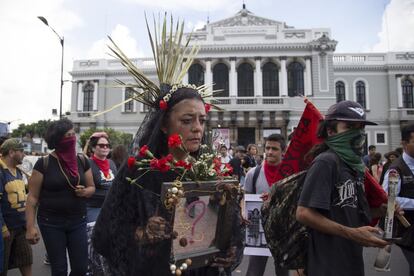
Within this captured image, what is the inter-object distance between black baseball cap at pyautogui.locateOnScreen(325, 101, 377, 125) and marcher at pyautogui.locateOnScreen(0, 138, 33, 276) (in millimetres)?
3979

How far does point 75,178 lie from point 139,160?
2148mm

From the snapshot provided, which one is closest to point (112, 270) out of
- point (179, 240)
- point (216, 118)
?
point (179, 240)

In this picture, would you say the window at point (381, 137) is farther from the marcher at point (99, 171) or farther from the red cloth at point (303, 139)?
the red cloth at point (303, 139)

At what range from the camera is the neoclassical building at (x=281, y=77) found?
3366 cm

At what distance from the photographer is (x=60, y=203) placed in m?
3.60

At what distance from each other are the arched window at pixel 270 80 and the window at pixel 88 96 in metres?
19.0

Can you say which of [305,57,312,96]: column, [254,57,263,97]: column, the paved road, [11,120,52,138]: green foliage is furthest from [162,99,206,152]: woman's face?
[11,120,52,138]: green foliage

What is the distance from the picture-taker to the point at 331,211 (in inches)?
87.5

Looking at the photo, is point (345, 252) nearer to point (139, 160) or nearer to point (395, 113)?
point (139, 160)

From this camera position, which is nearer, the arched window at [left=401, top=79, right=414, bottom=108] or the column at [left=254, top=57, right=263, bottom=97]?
the column at [left=254, top=57, right=263, bottom=97]

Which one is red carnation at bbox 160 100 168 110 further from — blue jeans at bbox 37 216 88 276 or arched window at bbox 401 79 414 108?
arched window at bbox 401 79 414 108

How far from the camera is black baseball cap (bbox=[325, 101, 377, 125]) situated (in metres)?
2.29

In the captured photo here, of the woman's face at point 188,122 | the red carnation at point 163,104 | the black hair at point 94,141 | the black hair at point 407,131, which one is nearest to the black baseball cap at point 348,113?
the woman's face at point 188,122

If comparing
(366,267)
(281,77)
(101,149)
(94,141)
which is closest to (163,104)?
(101,149)
